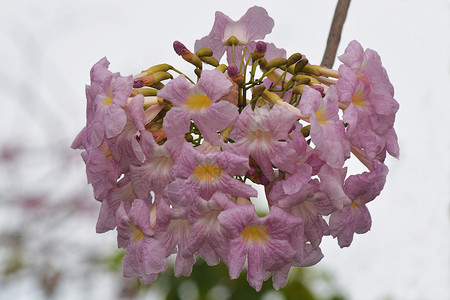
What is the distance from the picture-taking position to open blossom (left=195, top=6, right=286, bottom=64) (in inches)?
72.4

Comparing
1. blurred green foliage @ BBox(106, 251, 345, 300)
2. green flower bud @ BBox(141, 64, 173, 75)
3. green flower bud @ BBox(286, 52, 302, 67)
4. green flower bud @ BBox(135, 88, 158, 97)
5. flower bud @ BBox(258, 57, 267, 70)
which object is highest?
green flower bud @ BBox(286, 52, 302, 67)

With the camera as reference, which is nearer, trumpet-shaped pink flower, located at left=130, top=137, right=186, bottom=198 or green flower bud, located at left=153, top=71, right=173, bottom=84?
trumpet-shaped pink flower, located at left=130, top=137, right=186, bottom=198

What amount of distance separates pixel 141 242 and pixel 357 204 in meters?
0.58

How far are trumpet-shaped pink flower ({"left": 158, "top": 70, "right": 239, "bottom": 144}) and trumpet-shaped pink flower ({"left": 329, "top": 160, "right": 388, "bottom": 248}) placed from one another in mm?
355

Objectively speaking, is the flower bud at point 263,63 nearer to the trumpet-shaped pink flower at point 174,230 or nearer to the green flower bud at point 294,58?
the green flower bud at point 294,58

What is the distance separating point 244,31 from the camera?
1848 millimetres

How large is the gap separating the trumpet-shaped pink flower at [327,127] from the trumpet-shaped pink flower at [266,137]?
0.17 ft

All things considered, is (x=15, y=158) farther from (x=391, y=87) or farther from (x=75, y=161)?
(x=391, y=87)

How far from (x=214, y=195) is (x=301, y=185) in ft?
0.66

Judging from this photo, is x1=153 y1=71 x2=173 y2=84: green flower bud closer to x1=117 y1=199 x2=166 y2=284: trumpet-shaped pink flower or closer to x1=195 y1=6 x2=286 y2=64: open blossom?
x1=195 y1=6 x2=286 y2=64: open blossom

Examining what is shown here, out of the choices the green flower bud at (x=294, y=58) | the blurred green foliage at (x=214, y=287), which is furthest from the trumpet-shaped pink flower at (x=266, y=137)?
the blurred green foliage at (x=214, y=287)

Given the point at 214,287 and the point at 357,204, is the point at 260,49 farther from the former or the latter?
the point at 214,287

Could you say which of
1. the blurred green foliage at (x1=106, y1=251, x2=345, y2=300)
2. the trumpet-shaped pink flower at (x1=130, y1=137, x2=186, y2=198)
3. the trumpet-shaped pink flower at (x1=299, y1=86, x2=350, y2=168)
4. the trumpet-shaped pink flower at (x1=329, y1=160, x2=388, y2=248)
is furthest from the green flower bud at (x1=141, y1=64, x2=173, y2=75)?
the blurred green foliage at (x1=106, y1=251, x2=345, y2=300)

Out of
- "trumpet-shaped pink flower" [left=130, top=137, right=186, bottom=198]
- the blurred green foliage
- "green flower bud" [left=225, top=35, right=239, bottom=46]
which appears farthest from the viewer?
the blurred green foliage
